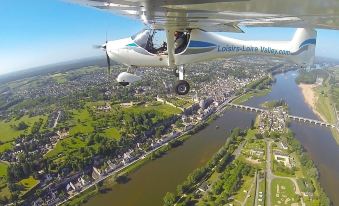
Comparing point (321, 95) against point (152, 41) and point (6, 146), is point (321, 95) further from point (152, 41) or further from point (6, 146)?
point (152, 41)

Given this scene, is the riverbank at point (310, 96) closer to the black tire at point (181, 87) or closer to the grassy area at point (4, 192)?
the grassy area at point (4, 192)

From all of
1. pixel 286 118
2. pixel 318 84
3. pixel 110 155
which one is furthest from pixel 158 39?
pixel 318 84

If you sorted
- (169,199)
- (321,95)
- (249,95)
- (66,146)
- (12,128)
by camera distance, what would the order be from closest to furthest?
(169,199) → (66,146) → (12,128) → (249,95) → (321,95)

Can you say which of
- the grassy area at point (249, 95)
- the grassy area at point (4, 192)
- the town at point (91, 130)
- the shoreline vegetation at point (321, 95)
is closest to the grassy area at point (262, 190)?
the town at point (91, 130)

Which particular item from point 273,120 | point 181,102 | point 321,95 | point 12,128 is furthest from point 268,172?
point 12,128

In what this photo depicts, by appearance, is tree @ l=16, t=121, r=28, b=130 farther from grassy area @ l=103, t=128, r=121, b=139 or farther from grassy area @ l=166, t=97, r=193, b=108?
grassy area @ l=166, t=97, r=193, b=108

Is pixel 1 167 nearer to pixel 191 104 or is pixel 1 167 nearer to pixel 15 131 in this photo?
pixel 15 131
